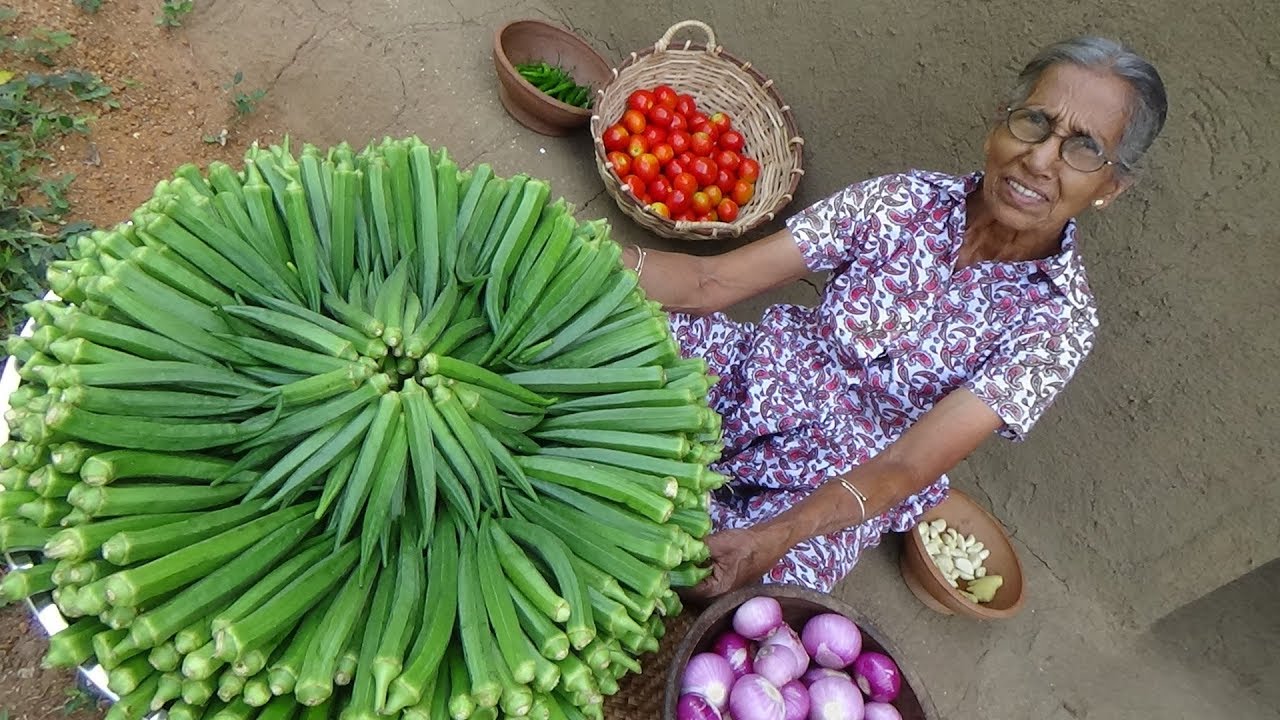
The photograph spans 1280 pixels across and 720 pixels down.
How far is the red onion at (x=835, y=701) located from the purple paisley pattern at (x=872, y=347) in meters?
0.48

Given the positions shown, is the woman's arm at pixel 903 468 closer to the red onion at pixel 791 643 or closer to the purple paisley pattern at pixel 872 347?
the purple paisley pattern at pixel 872 347

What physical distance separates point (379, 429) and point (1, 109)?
7.88ft

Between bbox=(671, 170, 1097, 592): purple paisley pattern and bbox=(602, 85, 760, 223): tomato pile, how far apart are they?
1.05 metres

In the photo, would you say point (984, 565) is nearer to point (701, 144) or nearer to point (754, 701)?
point (754, 701)

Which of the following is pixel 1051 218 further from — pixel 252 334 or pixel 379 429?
pixel 252 334

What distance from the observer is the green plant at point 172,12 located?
3132 millimetres

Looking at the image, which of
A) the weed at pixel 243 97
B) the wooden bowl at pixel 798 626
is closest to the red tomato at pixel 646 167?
the weed at pixel 243 97

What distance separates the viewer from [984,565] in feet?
10.4

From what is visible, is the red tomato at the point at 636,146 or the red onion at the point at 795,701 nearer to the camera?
the red onion at the point at 795,701

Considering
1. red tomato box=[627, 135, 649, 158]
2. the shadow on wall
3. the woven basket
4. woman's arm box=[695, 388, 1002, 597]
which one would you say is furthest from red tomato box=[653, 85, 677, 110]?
the shadow on wall

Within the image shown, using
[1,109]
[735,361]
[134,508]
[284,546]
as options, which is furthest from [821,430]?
[1,109]

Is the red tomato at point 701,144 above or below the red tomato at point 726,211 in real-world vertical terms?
above

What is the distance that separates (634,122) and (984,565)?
231 cm

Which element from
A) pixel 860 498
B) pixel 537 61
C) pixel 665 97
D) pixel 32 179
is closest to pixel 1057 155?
pixel 860 498
